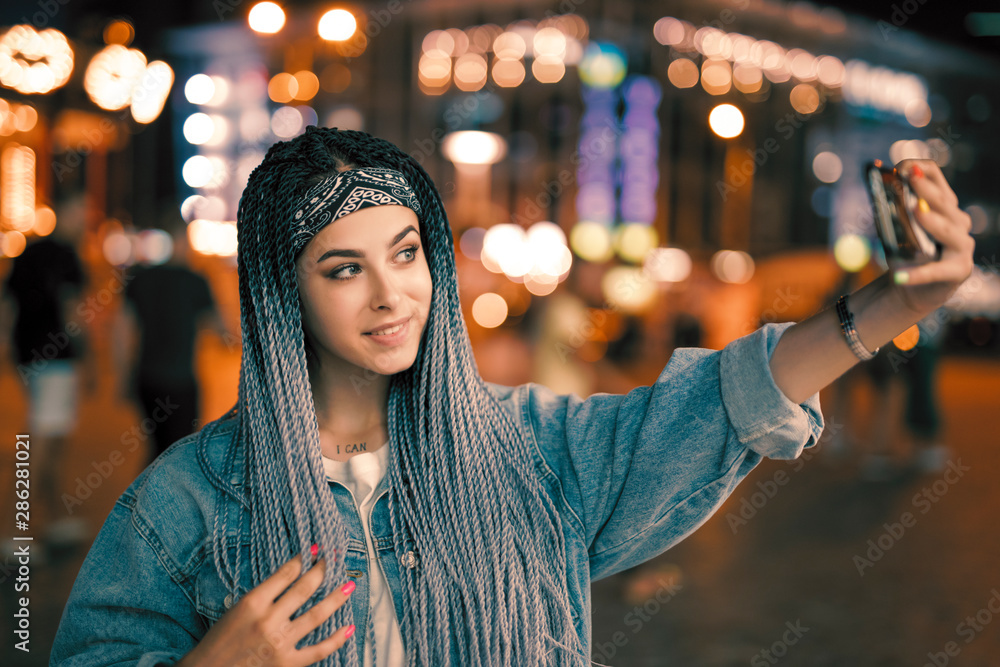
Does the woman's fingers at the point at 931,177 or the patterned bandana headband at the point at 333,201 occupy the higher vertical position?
the patterned bandana headband at the point at 333,201

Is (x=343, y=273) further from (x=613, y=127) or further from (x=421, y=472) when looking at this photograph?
(x=613, y=127)

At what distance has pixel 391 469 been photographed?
141cm

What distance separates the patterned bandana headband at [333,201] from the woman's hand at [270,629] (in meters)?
0.57

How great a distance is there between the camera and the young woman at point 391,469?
1.21 metres

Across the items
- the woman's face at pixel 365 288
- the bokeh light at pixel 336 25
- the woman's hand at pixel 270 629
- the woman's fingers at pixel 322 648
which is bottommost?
the woman's fingers at pixel 322 648

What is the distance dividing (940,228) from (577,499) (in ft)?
2.40

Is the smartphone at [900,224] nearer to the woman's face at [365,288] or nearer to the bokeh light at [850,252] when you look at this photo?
the woman's face at [365,288]

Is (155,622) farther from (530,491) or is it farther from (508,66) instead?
(508,66)

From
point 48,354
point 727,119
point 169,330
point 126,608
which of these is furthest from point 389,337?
point 727,119

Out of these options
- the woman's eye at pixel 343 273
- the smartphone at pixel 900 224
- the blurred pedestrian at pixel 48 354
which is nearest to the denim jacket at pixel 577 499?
the smartphone at pixel 900 224

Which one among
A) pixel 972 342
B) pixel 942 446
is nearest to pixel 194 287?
pixel 942 446

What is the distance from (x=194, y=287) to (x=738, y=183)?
102 feet

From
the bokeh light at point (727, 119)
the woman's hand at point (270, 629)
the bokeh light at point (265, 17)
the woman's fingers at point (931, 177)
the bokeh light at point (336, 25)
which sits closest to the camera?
the woman's fingers at point (931, 177)

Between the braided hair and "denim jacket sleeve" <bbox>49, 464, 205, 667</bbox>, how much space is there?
109 millimetres
